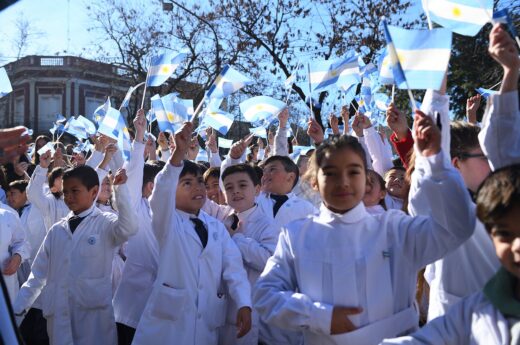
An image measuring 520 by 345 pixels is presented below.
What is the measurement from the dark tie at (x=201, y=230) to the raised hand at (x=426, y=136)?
210 cm

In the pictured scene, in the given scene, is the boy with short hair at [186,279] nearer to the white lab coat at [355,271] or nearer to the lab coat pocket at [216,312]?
the lab coat pocket at [216,312]

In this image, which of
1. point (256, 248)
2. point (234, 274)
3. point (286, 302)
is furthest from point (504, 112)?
point (256, 248)

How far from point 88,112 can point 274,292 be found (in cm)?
4135

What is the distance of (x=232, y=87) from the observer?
557cm

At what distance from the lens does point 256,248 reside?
455cm

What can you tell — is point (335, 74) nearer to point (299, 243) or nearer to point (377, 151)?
point (377, 151)

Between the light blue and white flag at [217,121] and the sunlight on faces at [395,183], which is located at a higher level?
the light blue and white flag at [217,121]

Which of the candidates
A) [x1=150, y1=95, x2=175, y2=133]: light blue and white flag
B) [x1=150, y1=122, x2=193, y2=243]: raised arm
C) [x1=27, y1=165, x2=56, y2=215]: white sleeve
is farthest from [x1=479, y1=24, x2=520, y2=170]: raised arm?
[x1=27, y1=165, x2=56, y2=215]: white sleeve

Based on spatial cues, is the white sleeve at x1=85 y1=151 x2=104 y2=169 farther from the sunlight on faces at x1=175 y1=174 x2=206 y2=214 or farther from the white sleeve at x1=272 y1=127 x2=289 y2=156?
the sunlight on faces at x1=175 y1=174 x2=206 y2=214

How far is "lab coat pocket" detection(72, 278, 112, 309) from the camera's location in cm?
454

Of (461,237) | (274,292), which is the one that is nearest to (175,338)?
(274,292)

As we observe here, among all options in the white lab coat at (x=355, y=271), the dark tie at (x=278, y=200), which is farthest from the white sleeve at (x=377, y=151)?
the white lab coat at (x=355, y=271)

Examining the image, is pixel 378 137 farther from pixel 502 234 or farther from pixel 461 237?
pixel 502 234

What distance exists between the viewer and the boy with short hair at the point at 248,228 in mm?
4539
